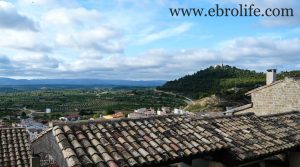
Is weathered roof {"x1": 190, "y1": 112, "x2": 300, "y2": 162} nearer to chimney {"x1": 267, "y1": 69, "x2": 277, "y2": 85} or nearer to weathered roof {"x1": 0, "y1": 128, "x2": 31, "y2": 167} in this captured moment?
weathered roof {"x1": 0, "y1": 128, "x2": 31, "y2": 167}

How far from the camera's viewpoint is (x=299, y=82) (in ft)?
54.3

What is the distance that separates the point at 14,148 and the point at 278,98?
13107mm

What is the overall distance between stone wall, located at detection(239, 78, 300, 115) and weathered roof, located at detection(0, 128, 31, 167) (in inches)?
478

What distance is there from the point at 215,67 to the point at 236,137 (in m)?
89.1

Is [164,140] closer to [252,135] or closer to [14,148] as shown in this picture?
[252,135]

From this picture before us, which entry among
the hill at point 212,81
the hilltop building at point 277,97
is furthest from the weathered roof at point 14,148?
the hill at point 212,81

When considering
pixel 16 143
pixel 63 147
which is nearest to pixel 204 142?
pixel 63 147

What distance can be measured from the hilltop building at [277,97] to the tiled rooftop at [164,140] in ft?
27.5

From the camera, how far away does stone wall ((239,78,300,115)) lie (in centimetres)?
1666

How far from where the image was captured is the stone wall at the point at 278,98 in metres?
16.7

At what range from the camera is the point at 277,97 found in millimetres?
17719

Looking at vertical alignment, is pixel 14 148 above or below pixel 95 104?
above

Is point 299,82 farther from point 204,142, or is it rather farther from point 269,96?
point 204,142

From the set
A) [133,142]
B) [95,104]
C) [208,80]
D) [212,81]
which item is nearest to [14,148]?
[133,142]
